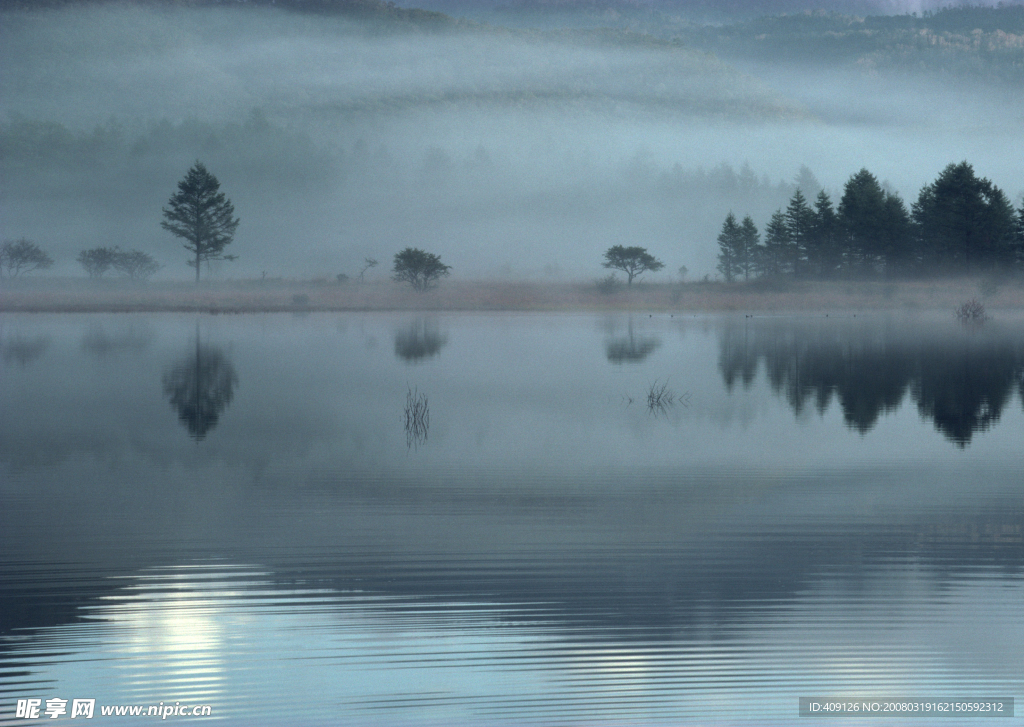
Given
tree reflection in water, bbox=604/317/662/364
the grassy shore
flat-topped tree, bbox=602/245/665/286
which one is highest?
→ flat-topped tree, bbox=602/245/665/286

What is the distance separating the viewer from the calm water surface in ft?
23.8

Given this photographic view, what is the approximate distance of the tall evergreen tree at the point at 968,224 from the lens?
86.3m

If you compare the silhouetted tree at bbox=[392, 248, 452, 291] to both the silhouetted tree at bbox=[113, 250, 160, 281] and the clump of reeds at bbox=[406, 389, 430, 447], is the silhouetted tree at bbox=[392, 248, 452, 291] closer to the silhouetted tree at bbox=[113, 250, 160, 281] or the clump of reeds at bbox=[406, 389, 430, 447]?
the silhouetted tree at bbox=[113, 250, 160, 281]

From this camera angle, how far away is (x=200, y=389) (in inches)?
1009

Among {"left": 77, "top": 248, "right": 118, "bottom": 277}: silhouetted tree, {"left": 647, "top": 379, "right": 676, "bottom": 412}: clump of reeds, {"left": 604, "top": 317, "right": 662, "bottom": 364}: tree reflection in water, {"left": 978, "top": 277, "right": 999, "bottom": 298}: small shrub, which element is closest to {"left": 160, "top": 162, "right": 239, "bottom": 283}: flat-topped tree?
{"left": 77, "top": 248, "right": 118, "bottom": 277}: silhouetted tree

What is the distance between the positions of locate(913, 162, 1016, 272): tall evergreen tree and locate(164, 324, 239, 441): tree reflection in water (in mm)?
71631

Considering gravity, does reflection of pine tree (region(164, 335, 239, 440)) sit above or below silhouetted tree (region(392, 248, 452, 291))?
below

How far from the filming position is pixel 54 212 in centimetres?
18112

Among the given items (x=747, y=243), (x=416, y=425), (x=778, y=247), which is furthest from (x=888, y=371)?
(x=747, y=243)

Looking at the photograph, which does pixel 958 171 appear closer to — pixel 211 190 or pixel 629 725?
pixel 211 190

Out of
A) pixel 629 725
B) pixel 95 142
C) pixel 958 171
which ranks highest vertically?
pixel 95 142

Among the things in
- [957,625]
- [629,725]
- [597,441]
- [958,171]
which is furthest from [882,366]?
[958,171]

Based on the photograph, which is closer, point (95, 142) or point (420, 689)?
point (420, 689)

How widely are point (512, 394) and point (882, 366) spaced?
48.1 feet
